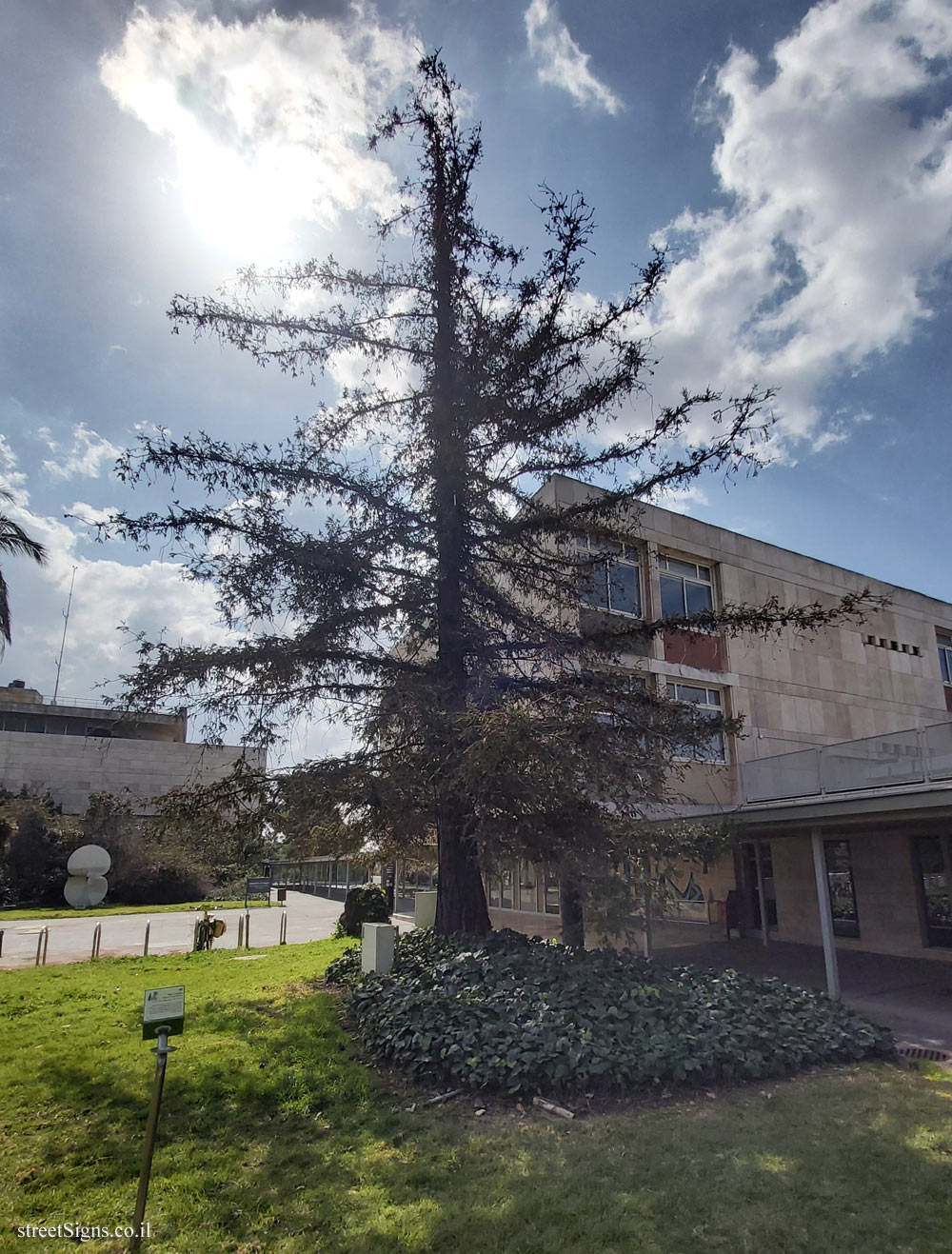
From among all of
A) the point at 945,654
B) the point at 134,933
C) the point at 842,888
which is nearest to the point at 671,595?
the point at 842,888

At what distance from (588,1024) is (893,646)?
21716mm

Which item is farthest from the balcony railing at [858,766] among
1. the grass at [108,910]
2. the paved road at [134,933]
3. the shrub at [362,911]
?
the grass at [108,910]

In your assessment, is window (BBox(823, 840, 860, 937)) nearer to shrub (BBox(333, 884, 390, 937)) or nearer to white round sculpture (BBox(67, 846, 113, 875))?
shrub (BBox(333, 884, 390, 937))

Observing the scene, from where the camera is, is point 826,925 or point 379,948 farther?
point 826,925

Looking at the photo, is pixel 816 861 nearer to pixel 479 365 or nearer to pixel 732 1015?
pixel 732 1015

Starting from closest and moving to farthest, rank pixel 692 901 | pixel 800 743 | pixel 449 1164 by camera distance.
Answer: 1. pixel 449 1164
2. pixel 692 901
3. pixel 800 743

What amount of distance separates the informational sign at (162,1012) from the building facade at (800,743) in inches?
256

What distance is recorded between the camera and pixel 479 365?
10297 millimetres

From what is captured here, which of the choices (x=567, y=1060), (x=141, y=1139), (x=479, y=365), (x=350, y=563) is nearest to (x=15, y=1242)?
(x=141, y=1139)

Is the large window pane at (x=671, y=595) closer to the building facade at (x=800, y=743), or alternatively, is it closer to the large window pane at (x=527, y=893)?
the building facade at (x=800, y=743)

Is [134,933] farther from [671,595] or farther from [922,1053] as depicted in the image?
[922,1053]

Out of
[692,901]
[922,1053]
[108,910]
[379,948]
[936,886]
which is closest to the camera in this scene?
[922,1053]

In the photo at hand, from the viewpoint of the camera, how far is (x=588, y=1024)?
6.34 metres

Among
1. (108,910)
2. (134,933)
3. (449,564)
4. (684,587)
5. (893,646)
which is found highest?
(684,587)
